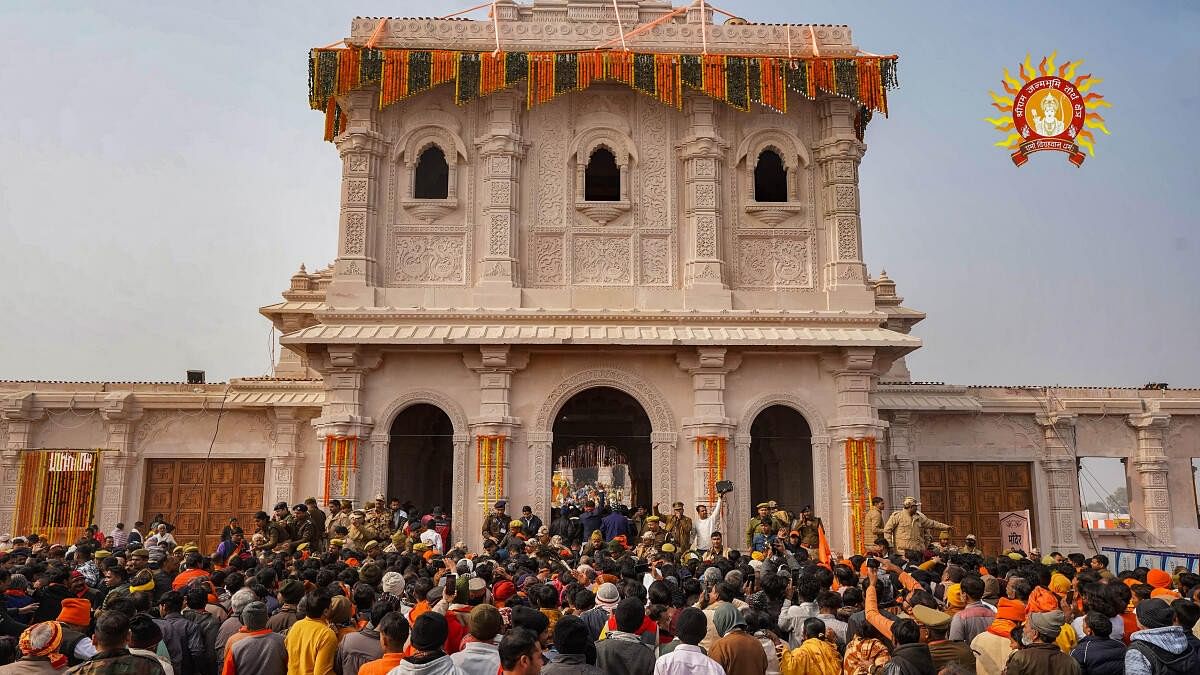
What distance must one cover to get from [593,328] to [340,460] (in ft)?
18.2

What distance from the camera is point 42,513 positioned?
2144 cm

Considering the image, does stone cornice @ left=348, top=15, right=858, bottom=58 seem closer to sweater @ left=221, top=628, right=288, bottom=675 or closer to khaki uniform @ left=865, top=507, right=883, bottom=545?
khaki uniform @ left=865, top=507, right=883, bottom=545

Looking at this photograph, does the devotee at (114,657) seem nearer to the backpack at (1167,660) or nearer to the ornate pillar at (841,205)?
the backpack at (1167,660)

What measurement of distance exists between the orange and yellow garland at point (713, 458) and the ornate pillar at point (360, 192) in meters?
7.50

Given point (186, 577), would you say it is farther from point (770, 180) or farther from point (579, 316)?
point (770, 180)

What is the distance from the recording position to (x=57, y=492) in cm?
2170

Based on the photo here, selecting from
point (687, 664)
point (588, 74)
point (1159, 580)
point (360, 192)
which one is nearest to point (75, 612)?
point (687, 664)

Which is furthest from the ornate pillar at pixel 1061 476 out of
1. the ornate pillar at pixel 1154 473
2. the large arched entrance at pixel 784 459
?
the large arched entrance at pixel 784 459

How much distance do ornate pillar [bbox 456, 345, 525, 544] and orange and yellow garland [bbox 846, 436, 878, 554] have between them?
662cm

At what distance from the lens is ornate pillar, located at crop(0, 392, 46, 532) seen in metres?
21.3

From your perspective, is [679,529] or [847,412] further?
[847,412]

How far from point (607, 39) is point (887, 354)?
8.93 m

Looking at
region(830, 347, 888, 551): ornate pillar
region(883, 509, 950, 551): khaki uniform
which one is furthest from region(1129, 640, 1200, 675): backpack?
region(830, 347, 888, 551): ornate pillar

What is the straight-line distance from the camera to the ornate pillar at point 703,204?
64.0 feet
